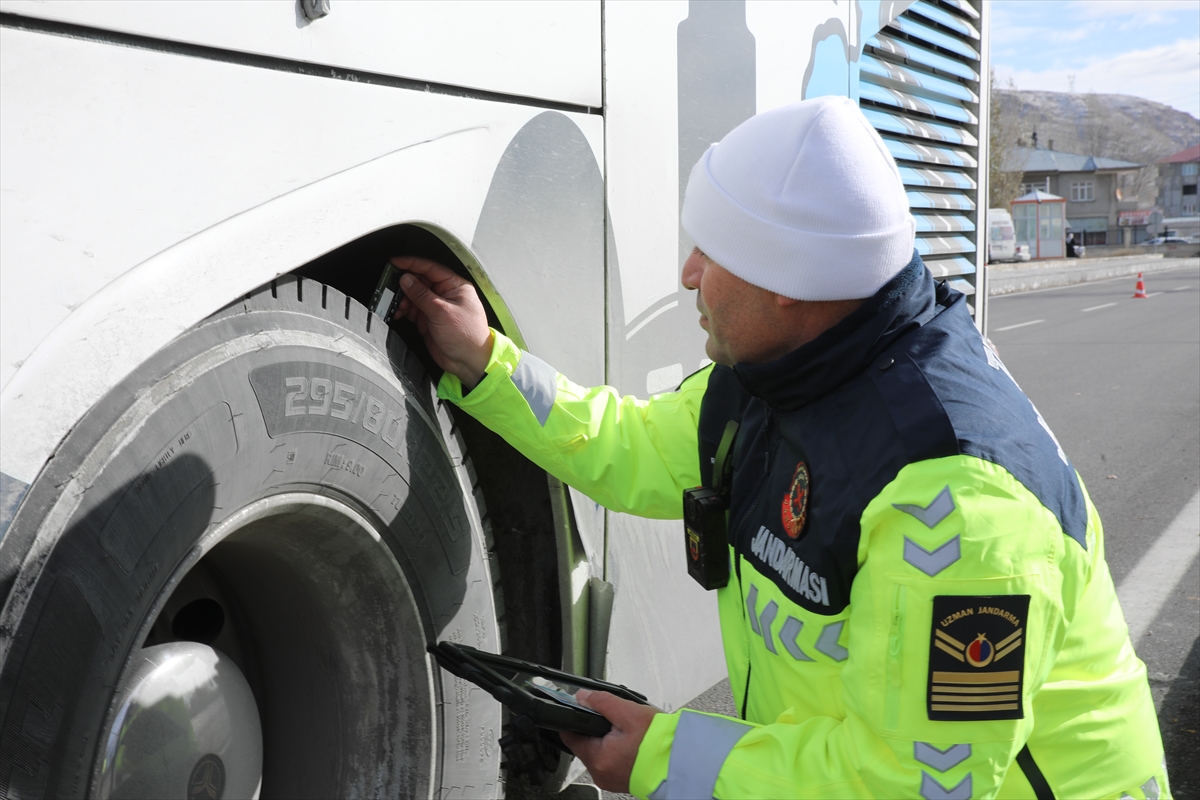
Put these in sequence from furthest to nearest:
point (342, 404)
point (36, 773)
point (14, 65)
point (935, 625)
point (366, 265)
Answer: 1. point (366, 265)
2. point (342, 404)
3. point (935, 625)
4. point (36, 773)
5. point (14, 65)

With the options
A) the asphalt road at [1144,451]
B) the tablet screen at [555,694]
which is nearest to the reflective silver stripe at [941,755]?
the tablet screen at [555,694]

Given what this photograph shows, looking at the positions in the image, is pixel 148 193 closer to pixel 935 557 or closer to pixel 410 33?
pixel 410 33

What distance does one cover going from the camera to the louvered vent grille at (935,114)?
9.92 ft

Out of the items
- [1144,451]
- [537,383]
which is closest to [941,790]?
[537,383]

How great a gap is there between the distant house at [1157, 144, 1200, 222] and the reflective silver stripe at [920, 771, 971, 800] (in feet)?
385

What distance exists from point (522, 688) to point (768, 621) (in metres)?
0.39

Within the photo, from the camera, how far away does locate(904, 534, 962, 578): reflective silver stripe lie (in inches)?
50.4

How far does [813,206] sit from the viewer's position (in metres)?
1.48

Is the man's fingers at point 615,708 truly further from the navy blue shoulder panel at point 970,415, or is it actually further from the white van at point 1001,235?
the white van at point 1001,235

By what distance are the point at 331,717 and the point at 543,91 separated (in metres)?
1.06

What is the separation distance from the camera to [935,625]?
1283mm

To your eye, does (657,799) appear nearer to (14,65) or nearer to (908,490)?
(908,490)

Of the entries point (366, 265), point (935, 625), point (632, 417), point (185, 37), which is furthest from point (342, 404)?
point (935, 625)

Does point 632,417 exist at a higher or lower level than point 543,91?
lower
